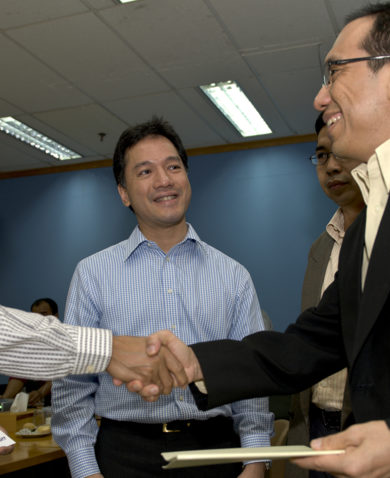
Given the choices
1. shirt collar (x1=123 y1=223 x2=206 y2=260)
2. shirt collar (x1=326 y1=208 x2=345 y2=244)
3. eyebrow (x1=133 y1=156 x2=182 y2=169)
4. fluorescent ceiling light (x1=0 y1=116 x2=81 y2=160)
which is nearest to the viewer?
shirt collar (x1=123 y1=223 x2=206 y2=260)

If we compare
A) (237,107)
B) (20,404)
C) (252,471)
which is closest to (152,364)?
(252,471)

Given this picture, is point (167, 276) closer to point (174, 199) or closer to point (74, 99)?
point (174, 199)

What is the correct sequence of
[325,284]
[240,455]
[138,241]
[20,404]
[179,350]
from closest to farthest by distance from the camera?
[240,455], [179,350], [138,241], [325,284], [20,404]

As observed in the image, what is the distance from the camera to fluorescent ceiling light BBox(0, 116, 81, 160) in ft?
19.2

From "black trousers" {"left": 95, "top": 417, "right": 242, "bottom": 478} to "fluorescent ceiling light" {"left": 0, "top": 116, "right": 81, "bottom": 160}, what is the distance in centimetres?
461

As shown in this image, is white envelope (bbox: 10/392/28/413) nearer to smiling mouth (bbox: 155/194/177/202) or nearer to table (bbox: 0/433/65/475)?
table (bbox: 0/433/65/475)

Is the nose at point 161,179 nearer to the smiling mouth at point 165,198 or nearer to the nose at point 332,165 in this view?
the smiling mouth at point 165,198

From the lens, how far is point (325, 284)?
2.28 m

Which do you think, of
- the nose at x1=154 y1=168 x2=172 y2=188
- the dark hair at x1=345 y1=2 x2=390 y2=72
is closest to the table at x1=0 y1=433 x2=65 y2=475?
the nose at x1=154 y1=168 x2=172 y2=188

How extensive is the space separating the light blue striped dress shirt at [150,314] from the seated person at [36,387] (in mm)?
2329

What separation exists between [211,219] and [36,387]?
2.90 m

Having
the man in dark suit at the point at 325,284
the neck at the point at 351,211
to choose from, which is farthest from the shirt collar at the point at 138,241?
the neck at the point at 351,211

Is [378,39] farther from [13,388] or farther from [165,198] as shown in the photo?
[13,388]

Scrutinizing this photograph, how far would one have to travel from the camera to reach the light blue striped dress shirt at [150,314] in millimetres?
1772
